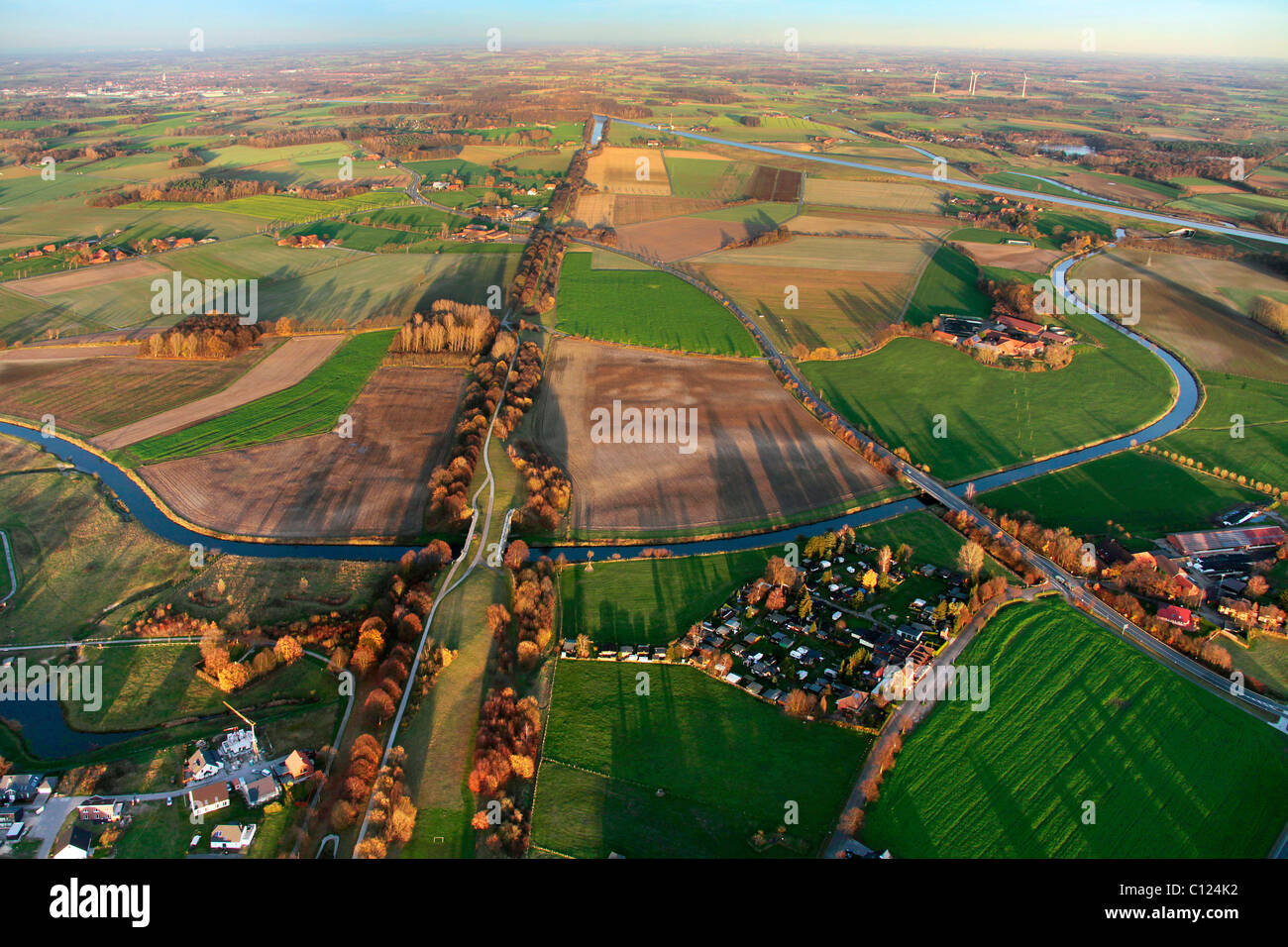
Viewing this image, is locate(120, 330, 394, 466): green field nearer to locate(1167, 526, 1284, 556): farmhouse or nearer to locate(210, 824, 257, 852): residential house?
locate(210, 824, 257, 852): residential house

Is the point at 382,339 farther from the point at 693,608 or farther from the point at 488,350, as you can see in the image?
the point at 693,608

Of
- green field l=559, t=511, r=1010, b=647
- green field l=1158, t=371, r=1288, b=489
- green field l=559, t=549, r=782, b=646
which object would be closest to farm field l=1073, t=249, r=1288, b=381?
green field l=1158, t=371, r=1288, b=489

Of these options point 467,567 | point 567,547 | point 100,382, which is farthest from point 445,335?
point 467,567

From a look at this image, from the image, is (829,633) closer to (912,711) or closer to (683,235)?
(912,711)

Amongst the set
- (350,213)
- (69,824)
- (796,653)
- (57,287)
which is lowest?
(69,824)

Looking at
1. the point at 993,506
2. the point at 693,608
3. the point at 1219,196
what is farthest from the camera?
the point at 1219,196

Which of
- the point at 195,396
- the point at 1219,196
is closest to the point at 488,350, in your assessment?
the point at 195,396
